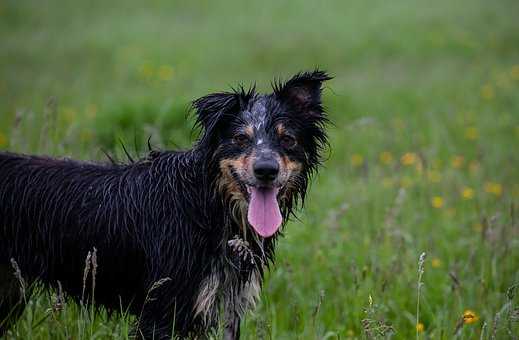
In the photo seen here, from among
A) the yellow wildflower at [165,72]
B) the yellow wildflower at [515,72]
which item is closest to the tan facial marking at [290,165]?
the yellow wildflower at [165,72]

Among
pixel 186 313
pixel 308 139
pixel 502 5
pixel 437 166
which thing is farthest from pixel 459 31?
pixel 186 313

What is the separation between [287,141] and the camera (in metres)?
3.55

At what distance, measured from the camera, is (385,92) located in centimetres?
976

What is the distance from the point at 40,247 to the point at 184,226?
2.76 ft

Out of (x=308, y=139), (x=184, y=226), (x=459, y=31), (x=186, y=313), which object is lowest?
(x=186, y=313)

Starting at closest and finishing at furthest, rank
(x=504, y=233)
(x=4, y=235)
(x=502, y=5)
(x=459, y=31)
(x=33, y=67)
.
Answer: (x=4, y=235)
(x=504, y=233)
(x=33, y=67)
(x=459, y=31)
(x=502, y=5)

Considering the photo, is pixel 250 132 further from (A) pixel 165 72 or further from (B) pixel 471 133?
(A) pixel 165 72

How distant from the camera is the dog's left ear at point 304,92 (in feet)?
12.0

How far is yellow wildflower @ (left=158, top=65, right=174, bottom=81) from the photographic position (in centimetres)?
989

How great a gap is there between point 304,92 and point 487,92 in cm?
669

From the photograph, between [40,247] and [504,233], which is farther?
[504,233]

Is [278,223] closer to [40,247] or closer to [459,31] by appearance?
[40,247]

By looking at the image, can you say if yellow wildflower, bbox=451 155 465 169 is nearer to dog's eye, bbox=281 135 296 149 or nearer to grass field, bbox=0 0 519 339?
grass field, bbox=0 0 519 339

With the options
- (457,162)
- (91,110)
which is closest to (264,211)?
(457,162)
